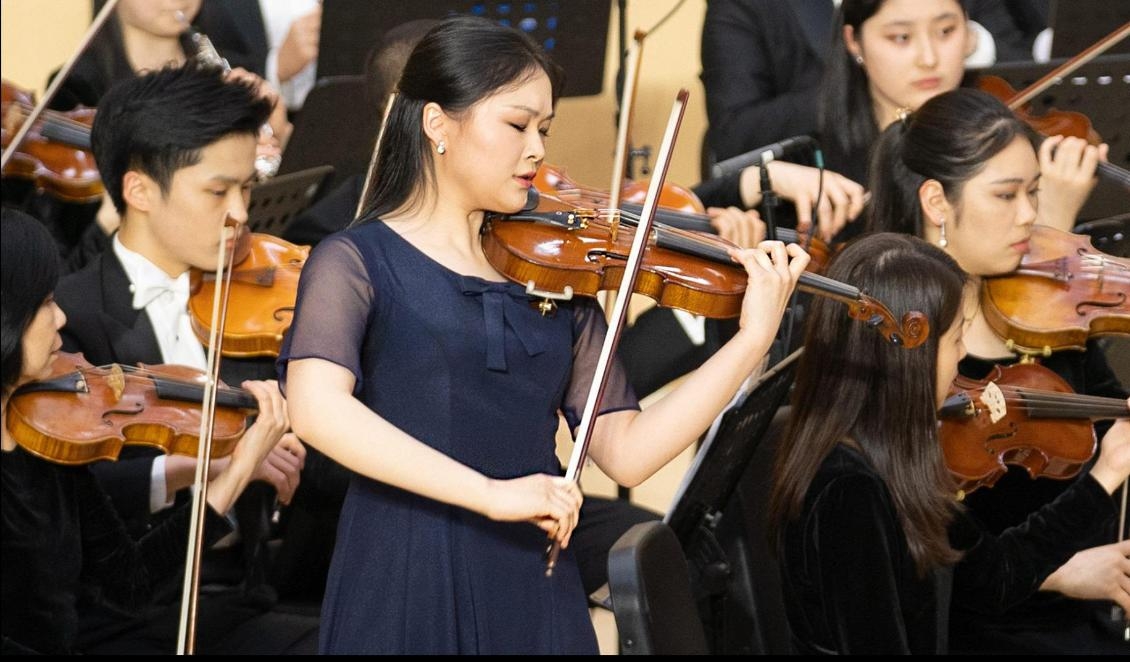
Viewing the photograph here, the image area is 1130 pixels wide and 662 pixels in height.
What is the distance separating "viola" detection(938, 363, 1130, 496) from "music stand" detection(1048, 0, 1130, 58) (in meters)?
0.61

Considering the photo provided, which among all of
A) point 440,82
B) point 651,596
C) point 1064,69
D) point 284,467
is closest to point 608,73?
point 1064,69

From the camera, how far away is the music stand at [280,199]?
2350 millimetres

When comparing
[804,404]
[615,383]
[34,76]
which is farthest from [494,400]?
[34,76]

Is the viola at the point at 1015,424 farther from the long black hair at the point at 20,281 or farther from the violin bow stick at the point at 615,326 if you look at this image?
the long black hair at the point at 20,281

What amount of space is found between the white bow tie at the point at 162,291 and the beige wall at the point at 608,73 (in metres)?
1.17

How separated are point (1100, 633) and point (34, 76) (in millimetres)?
2584

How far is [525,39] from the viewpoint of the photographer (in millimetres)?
1585

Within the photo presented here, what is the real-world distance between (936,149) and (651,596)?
Result: 4.34 feet

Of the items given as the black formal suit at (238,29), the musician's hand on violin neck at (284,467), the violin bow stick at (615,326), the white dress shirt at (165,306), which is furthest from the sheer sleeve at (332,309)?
the black formal suit at (238,29)

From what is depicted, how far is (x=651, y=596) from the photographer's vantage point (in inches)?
45.9

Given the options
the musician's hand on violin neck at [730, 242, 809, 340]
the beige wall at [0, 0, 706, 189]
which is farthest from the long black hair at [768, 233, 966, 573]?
the beige wall at [0, 0, 706, 189]

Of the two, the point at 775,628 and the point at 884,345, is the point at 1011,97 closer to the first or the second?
the point at 884,345

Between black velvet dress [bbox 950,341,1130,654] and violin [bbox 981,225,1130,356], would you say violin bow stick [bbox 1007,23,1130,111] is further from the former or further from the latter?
black velvet dress [bbox 950,341,1130,654]

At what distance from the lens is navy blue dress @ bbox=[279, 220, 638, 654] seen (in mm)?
1497
